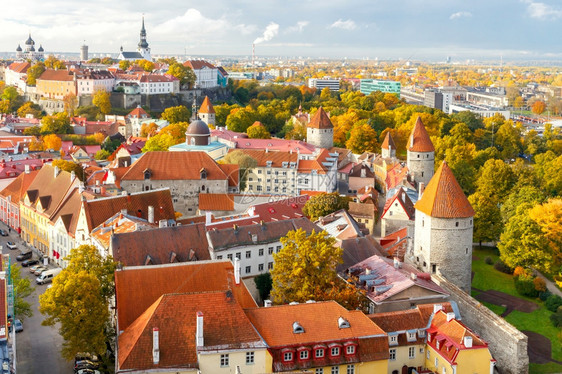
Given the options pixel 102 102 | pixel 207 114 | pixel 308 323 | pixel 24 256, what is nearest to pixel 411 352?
pixel 308 323

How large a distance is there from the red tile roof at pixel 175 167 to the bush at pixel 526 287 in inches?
895

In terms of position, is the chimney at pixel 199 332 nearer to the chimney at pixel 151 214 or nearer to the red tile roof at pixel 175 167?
the chimney at pixel 151 214

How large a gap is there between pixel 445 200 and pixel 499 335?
8.96m

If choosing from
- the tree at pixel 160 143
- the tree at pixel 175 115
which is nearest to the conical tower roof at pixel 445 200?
the tree at pixel 160 143

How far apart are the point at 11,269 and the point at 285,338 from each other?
1552 cm

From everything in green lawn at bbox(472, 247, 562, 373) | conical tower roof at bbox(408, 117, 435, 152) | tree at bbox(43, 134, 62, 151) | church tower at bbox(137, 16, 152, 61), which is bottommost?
green lawn at bbox(472, 247, 562, 373)

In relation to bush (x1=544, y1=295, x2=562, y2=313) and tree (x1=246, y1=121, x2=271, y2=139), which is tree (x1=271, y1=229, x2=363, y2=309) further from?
tree (x1=246, y1=121, x2=271, y2=139)

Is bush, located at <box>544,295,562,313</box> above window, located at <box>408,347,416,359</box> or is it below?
below

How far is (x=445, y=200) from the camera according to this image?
38.0 meters

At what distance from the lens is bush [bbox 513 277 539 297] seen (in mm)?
42312

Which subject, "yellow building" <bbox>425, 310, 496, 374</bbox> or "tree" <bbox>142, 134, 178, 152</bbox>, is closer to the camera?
"yellow building" <bbox>425, 310, 496, 374</bbox>

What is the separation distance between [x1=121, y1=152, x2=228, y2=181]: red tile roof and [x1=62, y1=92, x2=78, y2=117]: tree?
55.3 metres

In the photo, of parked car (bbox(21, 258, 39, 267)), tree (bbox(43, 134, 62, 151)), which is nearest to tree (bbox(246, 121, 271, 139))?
tree (bbox(43, 134, 62, 151))

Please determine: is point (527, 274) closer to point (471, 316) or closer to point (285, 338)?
point (471, 316)
